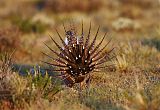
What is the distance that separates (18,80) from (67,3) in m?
15.1

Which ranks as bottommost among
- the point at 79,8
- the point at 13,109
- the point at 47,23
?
the point at 13,109

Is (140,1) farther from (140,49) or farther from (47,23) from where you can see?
(140,49)

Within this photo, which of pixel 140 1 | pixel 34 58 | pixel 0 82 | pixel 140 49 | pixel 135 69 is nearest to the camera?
pixel 0 82

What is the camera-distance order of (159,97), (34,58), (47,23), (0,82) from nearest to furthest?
(159,97) < (0,82) < (34,58) < (47,23)

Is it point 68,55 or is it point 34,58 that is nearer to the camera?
point 68,55

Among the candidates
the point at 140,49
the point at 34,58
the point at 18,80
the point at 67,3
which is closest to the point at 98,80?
the point at 18,80

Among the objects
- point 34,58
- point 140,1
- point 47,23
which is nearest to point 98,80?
point 34,58

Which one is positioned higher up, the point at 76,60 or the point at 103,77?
the point at 76,60

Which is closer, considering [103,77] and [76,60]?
[76,60]

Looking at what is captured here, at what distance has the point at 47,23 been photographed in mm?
16500

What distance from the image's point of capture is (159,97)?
5746mm

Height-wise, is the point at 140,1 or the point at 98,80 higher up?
the point at 140,1

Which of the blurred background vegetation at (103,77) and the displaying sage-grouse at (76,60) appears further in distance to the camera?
the displaying sage-grouse at (76,60)

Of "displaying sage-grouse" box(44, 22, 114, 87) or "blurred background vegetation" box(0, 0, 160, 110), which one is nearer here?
"blurred background vegetation" box(0, 0, 160, 110)
